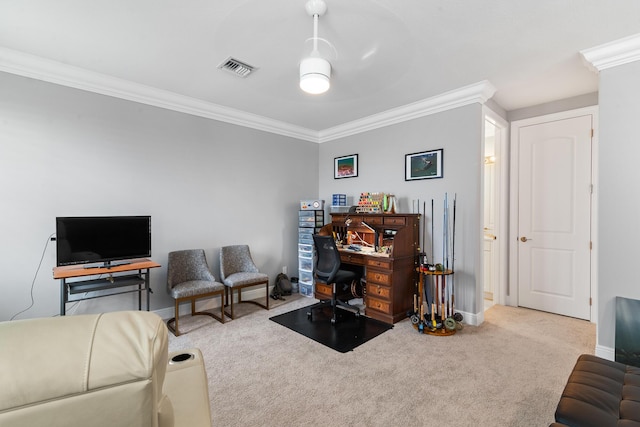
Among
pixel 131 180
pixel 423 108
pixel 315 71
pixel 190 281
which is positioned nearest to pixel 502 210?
pixel 423 108

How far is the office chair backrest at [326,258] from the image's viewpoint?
354cm

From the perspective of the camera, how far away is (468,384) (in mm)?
2273

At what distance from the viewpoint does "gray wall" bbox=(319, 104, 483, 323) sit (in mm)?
3432

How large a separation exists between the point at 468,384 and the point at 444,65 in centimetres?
280

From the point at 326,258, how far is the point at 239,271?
4.26 feet

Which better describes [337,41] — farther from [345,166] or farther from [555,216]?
[555,216]

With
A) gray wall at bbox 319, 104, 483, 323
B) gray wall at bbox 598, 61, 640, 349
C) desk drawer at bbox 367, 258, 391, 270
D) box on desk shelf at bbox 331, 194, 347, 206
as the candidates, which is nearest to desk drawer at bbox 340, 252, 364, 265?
desk drawer at bbox 367, 258, 391, 270

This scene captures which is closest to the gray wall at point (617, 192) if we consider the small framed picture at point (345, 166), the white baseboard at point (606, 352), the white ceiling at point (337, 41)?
the white baseboard at point (606, 352)

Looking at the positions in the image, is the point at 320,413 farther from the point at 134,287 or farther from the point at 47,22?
the point at 47,22

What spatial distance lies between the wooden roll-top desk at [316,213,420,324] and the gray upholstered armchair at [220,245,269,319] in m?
1.19

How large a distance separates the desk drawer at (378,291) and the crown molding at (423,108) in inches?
89.6

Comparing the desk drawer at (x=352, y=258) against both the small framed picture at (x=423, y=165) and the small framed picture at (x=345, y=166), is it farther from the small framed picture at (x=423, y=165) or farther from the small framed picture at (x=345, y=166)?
the small framed picture at (x=345, y=166)

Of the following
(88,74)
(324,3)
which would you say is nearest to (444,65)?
(324,3)

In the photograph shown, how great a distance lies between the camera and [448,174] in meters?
3.65
